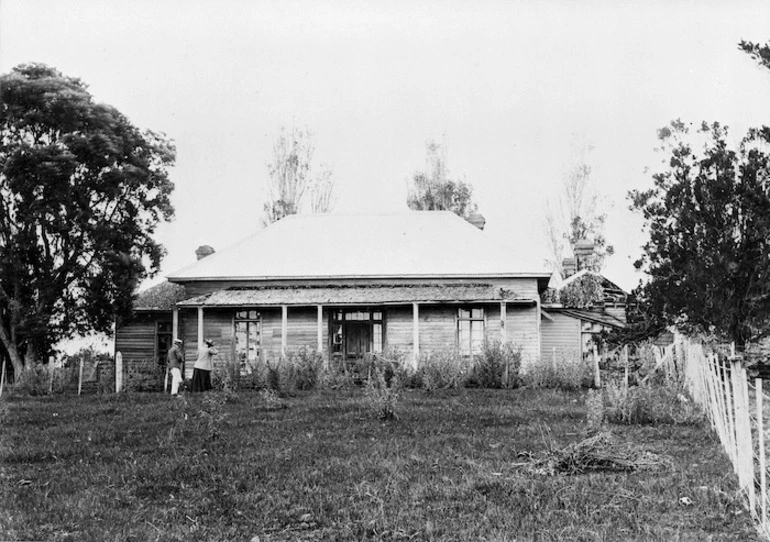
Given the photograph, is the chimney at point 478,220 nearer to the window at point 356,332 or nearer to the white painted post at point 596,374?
the window at point 356,332

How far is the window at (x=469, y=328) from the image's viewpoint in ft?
98.9

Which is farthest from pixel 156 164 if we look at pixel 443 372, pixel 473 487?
pixel 473 487

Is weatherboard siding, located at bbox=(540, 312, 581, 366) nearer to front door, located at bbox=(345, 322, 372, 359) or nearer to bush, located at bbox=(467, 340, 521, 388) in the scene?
front door, located at bbox=(345, 322, 372, 359)

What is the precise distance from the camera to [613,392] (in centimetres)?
1584

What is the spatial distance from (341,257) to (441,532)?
25.3 metres

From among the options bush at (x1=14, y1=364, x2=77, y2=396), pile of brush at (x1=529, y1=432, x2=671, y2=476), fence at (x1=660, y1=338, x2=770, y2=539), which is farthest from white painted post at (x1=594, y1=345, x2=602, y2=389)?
bush at (x1=14, y1=364, x2=77, y2=396)

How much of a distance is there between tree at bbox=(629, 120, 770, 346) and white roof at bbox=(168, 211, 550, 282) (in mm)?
11223

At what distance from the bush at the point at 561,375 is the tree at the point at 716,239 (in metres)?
3.84

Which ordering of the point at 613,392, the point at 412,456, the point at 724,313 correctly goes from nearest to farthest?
the point at 412,456 → the point at 613,392 → the point at 724,313

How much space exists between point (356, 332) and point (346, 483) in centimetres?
2187

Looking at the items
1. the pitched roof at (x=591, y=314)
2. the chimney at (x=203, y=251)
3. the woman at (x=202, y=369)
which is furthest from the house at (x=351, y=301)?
the woman at (x=202, y=369)

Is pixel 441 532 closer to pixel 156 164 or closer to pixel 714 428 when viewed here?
pixel 714 428

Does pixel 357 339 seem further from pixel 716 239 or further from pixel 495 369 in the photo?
pixel 716 239

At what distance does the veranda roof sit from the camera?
28531mm
